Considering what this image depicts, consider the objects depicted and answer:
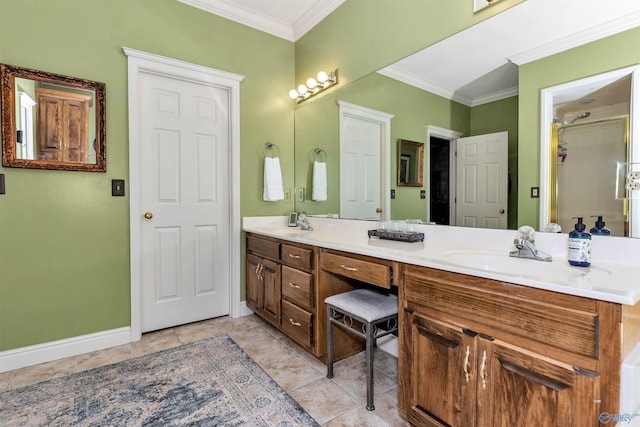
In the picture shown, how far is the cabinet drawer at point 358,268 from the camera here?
1433 millimetres

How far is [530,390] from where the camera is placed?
3.08 feet

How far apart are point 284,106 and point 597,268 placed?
265cm

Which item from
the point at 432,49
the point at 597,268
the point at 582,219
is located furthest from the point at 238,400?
the point at 432,49

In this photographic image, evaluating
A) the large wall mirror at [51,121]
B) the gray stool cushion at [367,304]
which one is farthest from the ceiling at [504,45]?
the large wall mirror at [51,121]

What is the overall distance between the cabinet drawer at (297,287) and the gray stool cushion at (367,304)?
173 millimetres

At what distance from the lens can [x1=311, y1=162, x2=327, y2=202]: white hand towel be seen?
9.07ft

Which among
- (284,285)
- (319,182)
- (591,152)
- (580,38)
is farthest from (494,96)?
(284,285)

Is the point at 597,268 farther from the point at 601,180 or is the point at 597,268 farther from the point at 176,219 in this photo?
the point at 176,219

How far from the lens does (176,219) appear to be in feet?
8.29

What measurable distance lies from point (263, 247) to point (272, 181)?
694 millimetres

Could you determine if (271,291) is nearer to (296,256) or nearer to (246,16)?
(296,256)

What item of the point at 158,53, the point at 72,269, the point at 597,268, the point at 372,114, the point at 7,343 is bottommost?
the point at 7,343

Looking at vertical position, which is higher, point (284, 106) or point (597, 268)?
point (284, 106)

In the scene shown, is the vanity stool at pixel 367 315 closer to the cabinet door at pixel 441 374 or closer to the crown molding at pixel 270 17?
the cabinet door at pixel 441 374
